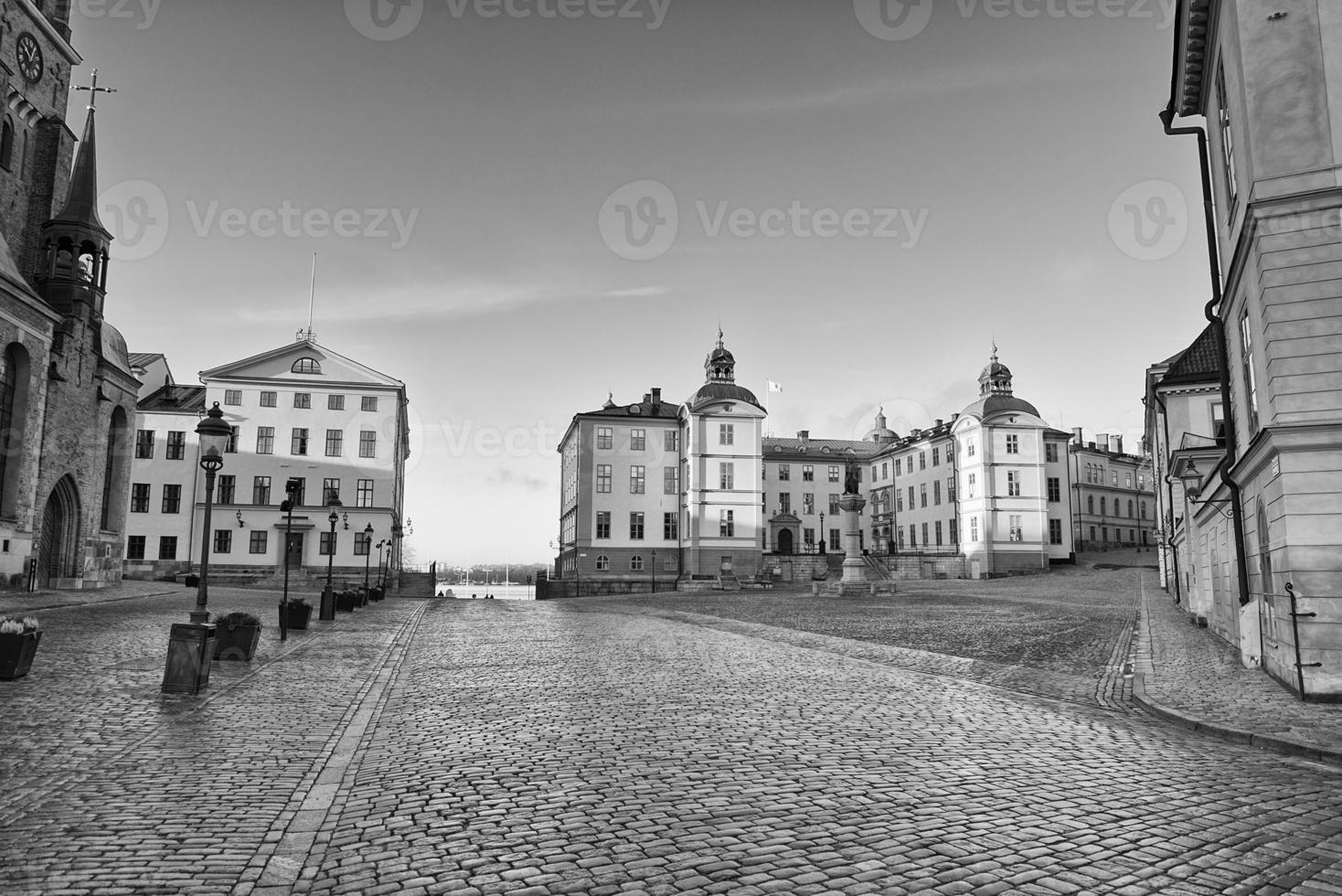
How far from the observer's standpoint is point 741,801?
6.71 m

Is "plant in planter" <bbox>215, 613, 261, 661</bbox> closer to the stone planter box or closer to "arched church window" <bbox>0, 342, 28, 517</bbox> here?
the stone planter box

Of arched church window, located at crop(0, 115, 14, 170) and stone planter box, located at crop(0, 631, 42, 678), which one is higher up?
arched church window, located at crop(0, 115, 14, 170)

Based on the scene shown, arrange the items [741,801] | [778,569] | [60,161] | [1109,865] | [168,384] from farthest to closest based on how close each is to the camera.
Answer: [778,569], [168,384], [60,161], [741,801], [1109,865]

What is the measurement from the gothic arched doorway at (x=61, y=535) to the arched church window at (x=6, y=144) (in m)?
13.6

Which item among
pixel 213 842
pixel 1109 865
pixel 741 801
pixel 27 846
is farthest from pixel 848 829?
Answer: pixel 27 846

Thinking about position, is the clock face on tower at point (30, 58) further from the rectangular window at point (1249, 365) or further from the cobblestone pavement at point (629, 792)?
the rectangular window at point (1249, 365)

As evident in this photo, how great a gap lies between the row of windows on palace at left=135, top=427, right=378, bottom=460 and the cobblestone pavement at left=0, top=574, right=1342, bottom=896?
50870 millimetres

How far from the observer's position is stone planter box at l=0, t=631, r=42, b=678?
→ 11.9 m

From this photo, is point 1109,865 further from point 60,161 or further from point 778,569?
point 778,569

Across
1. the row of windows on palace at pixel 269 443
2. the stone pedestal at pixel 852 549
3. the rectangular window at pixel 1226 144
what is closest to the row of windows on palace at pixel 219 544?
the row of windows on palace at pixel 269 443

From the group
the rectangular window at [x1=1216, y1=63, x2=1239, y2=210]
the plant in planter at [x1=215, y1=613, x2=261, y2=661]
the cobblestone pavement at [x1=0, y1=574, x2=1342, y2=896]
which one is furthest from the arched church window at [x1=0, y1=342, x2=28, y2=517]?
the rectangular window at [x1=1216, y1=63, x2=1239, y2=210]

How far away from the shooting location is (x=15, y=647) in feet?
39.2

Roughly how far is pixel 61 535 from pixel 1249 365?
134 feet

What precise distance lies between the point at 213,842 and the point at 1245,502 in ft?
54.6
